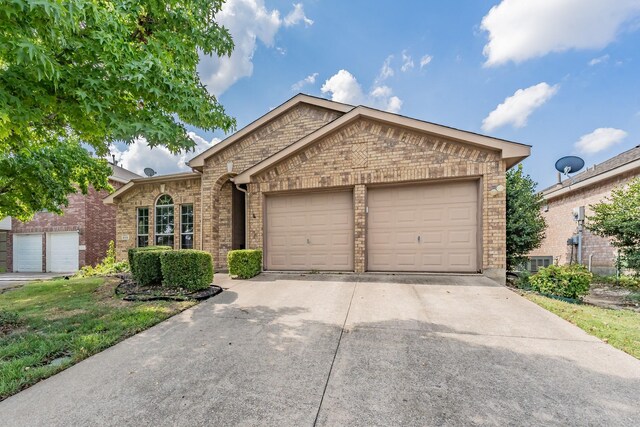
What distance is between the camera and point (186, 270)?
5.80 m

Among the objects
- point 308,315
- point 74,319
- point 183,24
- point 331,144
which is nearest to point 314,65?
point 331,144

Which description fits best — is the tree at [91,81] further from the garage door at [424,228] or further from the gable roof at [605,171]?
the gable roof at [605,171]

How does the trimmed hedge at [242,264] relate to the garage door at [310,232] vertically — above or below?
below

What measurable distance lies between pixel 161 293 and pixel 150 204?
7.06 meters

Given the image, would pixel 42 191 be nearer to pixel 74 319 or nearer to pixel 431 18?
pixel 74 319

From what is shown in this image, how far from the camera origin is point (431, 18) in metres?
9.02

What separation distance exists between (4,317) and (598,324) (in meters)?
9.70

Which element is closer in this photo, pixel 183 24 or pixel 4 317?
pixel 4 317

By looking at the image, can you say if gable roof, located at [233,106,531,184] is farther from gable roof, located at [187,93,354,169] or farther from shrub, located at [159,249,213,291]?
shrub, located at [159,249,213,291]

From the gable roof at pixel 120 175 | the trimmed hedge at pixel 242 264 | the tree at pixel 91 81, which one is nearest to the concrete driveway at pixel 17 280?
the gable roof at pixel 120 175

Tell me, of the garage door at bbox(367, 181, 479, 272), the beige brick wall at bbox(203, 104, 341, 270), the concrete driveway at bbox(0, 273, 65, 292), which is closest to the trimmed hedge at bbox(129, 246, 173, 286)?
the beige brick wall at bbox(203, 104, 341, 270)

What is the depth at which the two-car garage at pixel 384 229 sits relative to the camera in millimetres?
6973

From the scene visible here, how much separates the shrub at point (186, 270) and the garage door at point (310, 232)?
2641mm

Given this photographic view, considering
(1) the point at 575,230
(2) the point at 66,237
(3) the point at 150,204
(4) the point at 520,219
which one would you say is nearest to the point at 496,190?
(4) the point at 520,219
